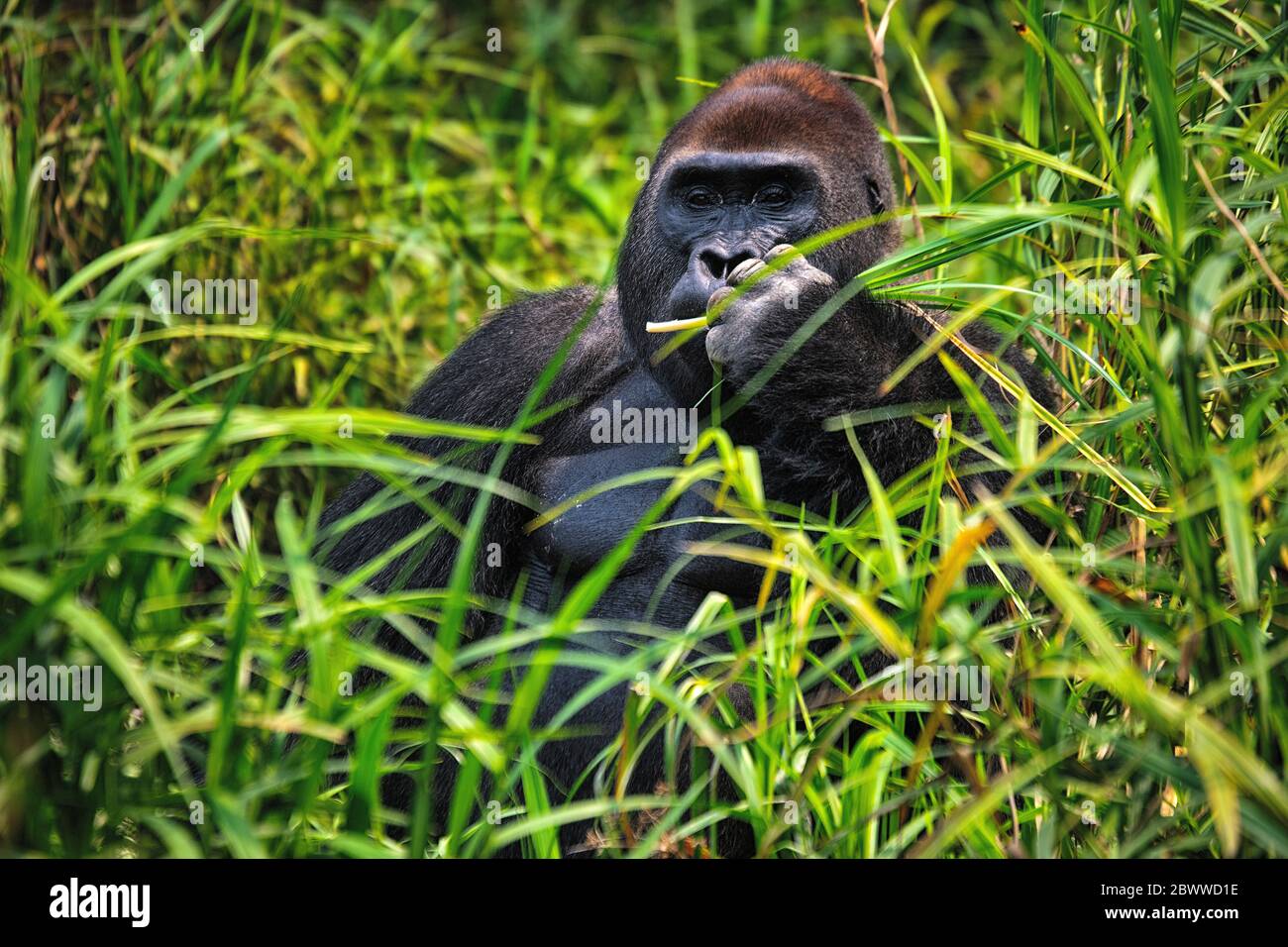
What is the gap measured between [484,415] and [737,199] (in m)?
0.91

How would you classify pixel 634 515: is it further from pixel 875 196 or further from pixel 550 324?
pixel 875 196

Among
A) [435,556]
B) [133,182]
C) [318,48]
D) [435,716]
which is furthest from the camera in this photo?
[318,48]

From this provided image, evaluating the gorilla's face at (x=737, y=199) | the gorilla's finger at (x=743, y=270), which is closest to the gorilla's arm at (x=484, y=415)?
the gorilla's face at (x=737, y=199)

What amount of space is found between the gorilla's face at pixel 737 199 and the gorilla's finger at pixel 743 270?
16cm

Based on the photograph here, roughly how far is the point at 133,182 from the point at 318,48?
169 cm

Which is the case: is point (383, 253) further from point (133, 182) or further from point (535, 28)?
point (535, 28)

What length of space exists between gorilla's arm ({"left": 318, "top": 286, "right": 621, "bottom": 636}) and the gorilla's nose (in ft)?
1.45

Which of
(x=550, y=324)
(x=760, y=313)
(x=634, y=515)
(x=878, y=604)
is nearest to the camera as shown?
(x=878, y=604)

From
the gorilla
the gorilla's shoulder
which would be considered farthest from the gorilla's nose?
the gorilla's shoulder

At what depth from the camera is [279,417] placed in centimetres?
257

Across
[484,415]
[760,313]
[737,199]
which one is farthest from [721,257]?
[484,415]

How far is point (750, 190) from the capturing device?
382 centimetres
